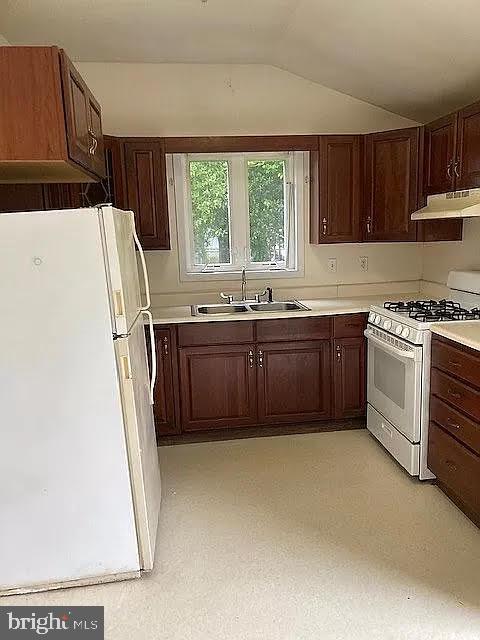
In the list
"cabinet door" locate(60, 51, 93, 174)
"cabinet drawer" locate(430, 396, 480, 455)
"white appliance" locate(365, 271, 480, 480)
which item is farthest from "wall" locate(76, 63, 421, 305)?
"cabinet drawer" locate(430, 396, 480, 455)

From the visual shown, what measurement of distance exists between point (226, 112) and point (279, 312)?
4.98 ft

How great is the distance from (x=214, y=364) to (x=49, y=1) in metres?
2.17

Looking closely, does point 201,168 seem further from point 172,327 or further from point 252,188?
point 172,327

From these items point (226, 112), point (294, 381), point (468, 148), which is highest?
point (226, 112)

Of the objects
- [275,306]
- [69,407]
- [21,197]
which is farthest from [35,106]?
[275,306]

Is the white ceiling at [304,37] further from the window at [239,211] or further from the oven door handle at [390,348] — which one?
the oven door handle at [390,348]

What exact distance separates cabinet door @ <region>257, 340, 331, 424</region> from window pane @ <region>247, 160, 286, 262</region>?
88 cm

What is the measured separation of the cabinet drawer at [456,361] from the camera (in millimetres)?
2391

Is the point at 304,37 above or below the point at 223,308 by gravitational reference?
above

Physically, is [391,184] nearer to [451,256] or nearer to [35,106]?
[451,256]

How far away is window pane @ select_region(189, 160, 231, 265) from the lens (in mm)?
3885

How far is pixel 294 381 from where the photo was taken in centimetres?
353

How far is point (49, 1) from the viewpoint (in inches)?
100

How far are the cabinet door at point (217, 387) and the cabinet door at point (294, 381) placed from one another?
0.08m
